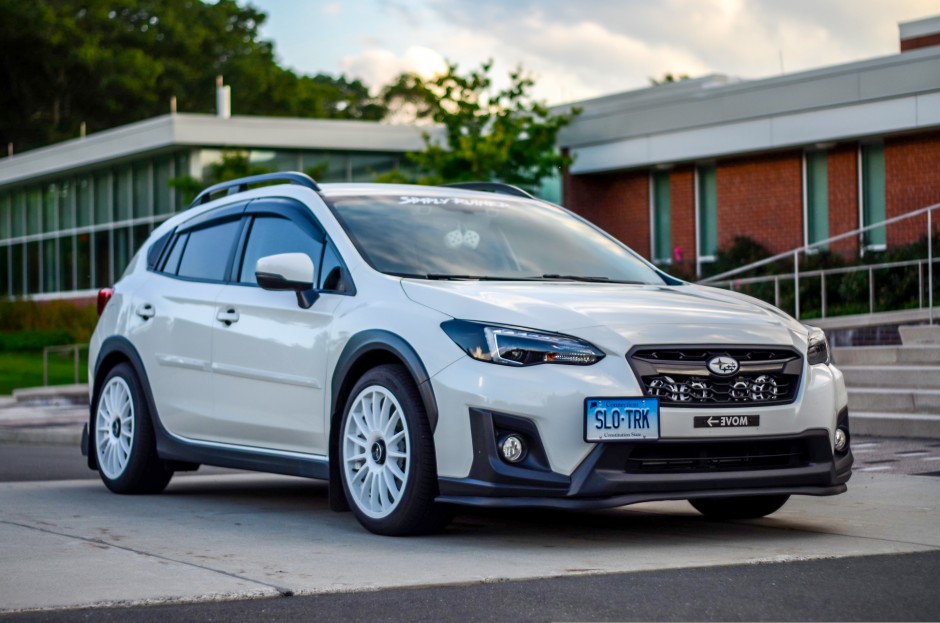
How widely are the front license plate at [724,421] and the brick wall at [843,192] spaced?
18.6 metres

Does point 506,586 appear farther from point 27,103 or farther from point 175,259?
point 27,103

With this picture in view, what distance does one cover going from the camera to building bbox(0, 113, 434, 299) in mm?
35688

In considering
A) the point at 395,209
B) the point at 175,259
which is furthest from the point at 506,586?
the point at 175,259

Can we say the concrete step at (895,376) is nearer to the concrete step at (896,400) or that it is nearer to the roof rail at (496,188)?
the concrete step at (896,400)

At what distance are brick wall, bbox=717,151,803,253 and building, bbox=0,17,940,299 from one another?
0.03 m

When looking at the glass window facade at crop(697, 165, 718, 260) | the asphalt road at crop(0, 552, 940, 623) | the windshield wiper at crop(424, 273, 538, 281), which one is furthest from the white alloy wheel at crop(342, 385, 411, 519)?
the glass window facade at crop(697, 165, 718, 260)

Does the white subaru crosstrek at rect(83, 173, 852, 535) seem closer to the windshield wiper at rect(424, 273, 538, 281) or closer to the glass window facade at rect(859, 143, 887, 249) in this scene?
the windshield wiper at rect(424, 273, 538, 281)

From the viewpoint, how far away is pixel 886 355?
571 inches

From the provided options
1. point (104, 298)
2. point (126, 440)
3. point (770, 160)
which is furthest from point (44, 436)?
point (770, 160)

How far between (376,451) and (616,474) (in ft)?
3.96

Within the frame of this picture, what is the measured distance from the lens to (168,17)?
221 ft

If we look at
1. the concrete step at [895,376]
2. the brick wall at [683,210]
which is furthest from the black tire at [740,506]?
the brick wall at [683,210]

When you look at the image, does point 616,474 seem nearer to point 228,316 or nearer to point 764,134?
point 228,316

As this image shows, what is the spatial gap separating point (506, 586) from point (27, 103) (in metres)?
65.0
